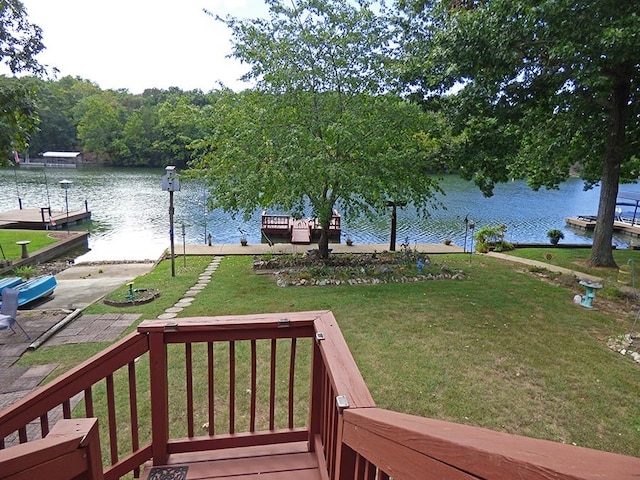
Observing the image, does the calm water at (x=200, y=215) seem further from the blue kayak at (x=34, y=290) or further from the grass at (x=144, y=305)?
the blue kayak at (x=34, y=290)

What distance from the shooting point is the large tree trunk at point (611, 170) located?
28.0ft

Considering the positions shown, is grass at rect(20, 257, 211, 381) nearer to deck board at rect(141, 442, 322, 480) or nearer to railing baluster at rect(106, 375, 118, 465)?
railing baluster at rect(106, 375, 118, 465)

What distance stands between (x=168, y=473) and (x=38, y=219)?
21.1m

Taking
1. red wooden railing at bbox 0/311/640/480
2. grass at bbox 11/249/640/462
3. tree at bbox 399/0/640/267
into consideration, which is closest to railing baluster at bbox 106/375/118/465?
red wooden railing at bbox 0/311/640/480

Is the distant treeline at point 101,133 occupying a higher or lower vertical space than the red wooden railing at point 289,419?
higher

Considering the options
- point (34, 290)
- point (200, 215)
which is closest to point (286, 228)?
point (200, 215)

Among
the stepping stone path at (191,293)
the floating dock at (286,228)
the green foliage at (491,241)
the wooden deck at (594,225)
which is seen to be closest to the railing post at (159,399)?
the stepping stone path at (191,293)

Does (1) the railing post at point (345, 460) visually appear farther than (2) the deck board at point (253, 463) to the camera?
No

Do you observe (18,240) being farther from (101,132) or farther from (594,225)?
(101,132)

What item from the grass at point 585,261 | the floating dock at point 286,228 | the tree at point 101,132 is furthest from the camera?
the tree at point 101,132

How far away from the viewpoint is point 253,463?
2.10m

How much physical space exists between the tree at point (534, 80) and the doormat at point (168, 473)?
7.75 meters

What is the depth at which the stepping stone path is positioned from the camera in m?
6.43

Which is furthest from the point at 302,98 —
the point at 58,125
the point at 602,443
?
the point at 58,125
